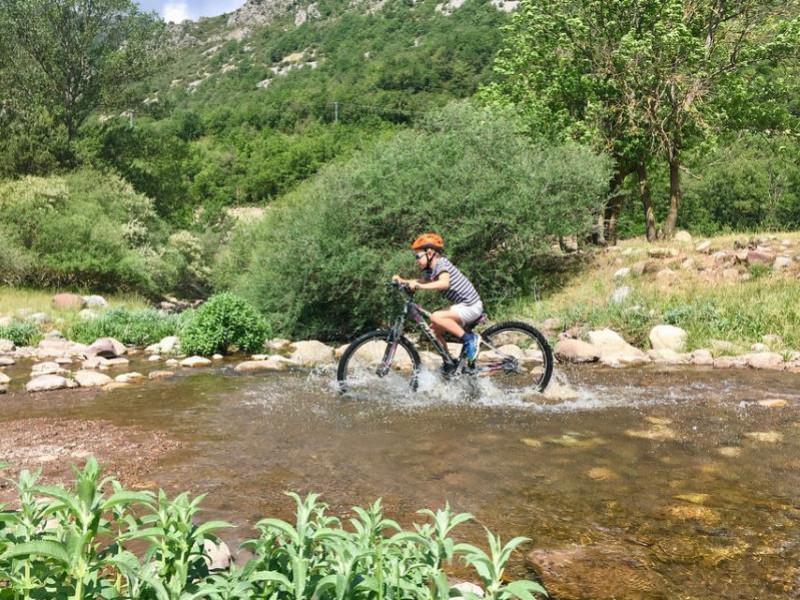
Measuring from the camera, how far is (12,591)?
1729mm

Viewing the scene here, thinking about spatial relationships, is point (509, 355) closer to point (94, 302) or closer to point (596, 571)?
point (596, 571)

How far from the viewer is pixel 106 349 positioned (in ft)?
42.0

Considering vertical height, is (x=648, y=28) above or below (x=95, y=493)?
above

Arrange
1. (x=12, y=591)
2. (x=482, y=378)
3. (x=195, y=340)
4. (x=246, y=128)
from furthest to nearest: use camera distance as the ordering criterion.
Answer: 1. (x=246, y=128)
2. (x=195, y=340)
3. (x=482, y=378)
4. (x=12, y=591)

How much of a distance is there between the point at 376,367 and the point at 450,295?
52.6 inches

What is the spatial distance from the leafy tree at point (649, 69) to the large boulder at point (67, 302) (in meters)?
15.2

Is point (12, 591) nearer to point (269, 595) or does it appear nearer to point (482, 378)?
point (269, 595)

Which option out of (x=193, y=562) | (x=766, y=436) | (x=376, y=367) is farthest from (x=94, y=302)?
(x=193, y=562)

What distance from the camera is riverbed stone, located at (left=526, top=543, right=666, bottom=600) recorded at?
128 inches

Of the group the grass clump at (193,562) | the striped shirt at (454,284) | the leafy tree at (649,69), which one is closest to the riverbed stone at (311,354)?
the striped shirt at (454,284)

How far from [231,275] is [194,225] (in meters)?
13.4

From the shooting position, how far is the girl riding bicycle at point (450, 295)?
808cm

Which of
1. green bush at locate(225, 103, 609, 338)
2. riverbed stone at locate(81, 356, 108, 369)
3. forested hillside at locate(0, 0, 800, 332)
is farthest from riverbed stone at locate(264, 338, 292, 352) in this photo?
riverbed stone at locate(81, 356, 108, 369)

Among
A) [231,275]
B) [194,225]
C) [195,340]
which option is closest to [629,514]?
[195,340]
